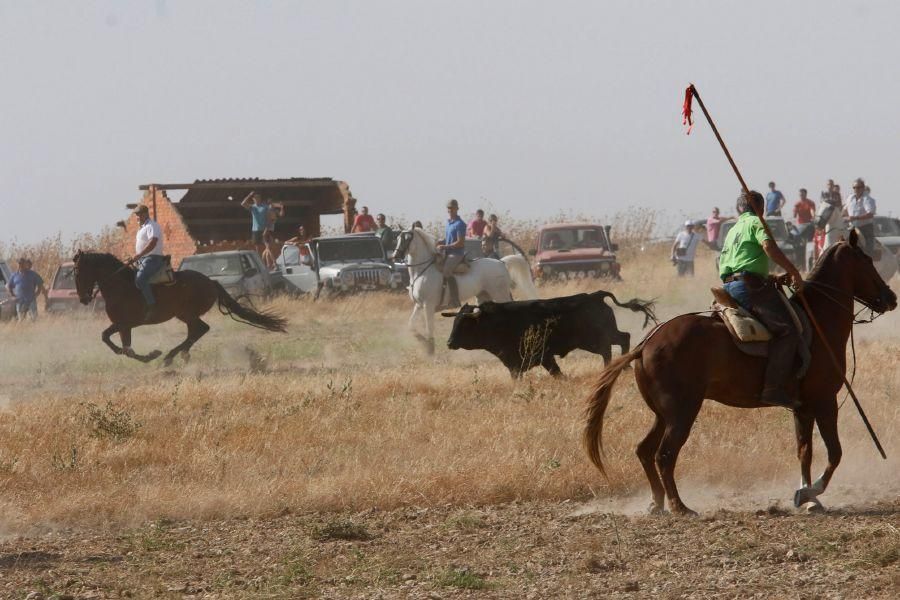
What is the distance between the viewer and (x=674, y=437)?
9.40 m

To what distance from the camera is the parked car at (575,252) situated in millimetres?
33562

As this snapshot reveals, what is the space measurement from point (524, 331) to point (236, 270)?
51.7 feet

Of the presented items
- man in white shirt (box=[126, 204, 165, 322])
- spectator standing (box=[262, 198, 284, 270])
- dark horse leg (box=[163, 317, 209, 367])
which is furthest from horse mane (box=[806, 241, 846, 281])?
spectator standing (box=[262, 198, 284, 270])

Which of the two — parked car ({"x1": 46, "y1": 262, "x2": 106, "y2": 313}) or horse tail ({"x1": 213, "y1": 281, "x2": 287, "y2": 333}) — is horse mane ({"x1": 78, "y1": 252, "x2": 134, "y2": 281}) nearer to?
horse tail ({"x1": 213, "y1": 281, "x2": 287, "y2": 333})

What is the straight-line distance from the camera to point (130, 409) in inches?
567

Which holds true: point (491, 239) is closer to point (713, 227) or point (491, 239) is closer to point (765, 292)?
point (713, 227)

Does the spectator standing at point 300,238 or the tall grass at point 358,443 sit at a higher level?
the spectator standing at point 300,238

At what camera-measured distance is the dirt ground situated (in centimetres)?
762

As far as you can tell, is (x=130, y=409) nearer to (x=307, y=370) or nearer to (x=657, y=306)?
(x=307, y=370)

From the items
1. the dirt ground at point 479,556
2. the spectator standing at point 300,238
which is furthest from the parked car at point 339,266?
the dirt ground at point 479,556

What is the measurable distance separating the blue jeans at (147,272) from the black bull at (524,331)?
6410mm

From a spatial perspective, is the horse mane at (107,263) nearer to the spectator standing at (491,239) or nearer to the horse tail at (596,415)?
the horse tail at (596,415)

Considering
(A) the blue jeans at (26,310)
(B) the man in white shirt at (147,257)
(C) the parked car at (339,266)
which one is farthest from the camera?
(C) the parked car at (339,266)

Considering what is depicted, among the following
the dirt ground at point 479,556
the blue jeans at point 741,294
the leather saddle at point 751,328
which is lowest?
the dirt ground at point 479,556
